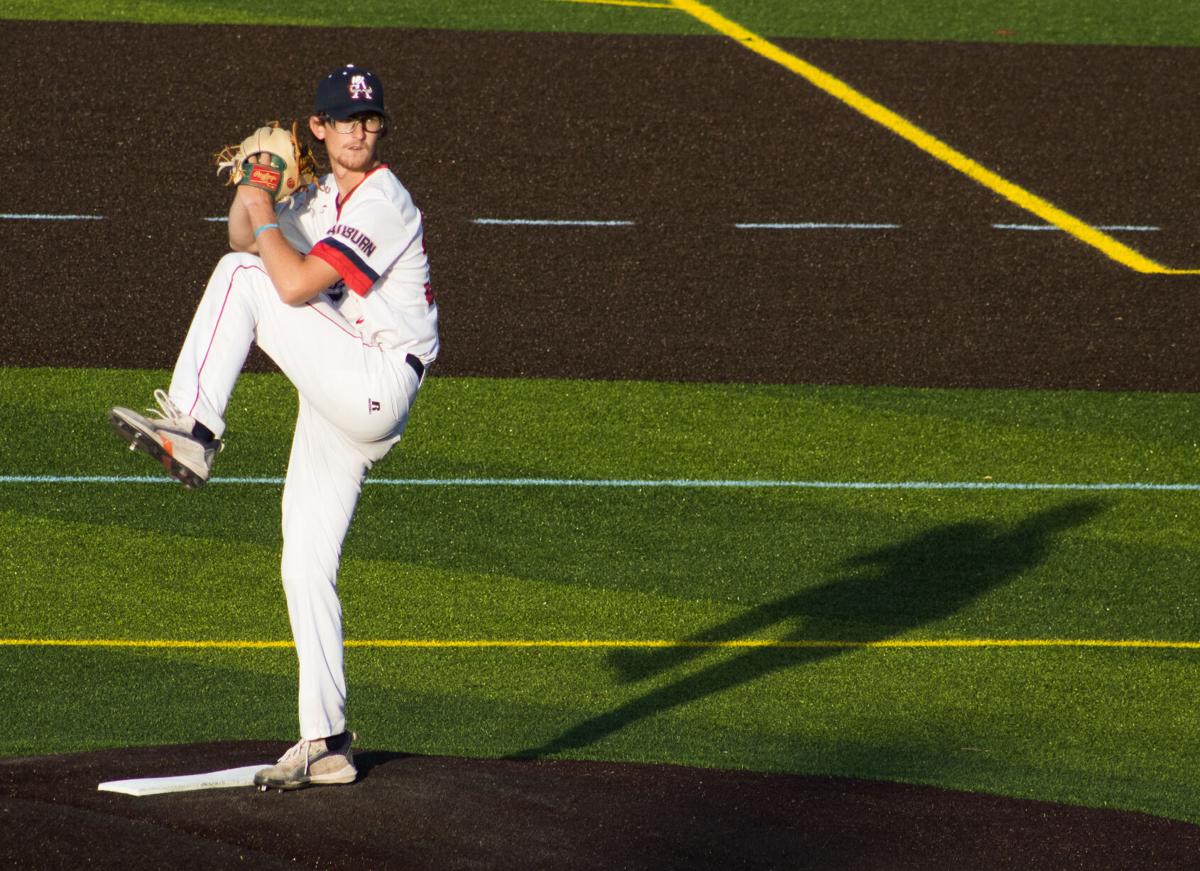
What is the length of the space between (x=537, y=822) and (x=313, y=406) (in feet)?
4.76

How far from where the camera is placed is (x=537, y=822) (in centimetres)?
609

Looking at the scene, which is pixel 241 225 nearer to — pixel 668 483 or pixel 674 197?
pixel 668 483

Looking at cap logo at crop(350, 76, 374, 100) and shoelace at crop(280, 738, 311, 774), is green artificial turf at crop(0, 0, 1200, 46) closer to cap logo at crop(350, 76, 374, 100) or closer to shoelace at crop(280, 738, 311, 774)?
cap logo at crop(350, 76, 374, 100)

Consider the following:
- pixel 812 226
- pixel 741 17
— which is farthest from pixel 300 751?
pixel 741 17

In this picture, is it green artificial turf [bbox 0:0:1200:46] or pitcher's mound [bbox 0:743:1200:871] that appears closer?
pitcher's mound [bbox 0:743:1200:871]

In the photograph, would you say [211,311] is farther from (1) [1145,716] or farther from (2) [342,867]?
(1) [1145,716]

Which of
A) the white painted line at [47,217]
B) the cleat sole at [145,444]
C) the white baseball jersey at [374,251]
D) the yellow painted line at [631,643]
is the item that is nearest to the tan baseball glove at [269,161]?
the white baseball jersey at [374,251]

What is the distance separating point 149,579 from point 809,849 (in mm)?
4063

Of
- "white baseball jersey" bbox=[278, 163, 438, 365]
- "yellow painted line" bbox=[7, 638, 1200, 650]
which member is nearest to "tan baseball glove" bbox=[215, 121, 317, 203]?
"white baseball jersey" bbox=[278, 163, 438, 365]

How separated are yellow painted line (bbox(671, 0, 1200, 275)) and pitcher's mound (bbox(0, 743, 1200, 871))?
8.74 m

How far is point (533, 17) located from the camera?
67.6ft

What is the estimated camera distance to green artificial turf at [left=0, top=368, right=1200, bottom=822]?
300 inches

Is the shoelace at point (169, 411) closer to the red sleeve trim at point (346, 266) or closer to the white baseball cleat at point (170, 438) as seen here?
the white baseball cleat at point (170, 438)

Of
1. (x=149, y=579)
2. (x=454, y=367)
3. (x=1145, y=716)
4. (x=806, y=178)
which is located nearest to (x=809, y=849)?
(x=1145, y=716)
